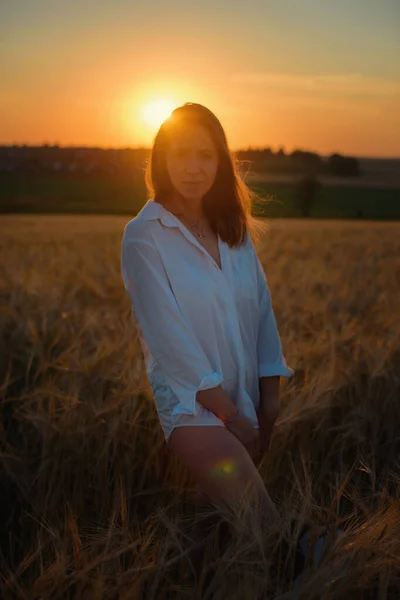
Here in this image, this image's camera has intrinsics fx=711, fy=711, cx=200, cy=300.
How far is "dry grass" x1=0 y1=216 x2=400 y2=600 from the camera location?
1239 mm

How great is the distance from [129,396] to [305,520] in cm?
127

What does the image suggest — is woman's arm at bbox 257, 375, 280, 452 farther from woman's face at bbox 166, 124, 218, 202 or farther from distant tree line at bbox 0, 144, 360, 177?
distant tree line at bbox 0, 144, 360, 177

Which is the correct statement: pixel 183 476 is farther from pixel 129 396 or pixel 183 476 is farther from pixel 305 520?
pixel 305 520

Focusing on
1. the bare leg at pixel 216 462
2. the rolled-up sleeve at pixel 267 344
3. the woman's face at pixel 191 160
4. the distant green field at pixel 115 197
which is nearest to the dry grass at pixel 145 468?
the bare leg at pixel 216 462

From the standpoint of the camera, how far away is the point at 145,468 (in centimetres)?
233

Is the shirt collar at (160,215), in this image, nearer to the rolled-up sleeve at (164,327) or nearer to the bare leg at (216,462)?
the rolled-up sleeve at (164,327)

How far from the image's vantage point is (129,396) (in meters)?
2.49

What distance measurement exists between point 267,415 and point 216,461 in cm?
39

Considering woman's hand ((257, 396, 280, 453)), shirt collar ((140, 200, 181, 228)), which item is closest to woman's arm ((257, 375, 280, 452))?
woman's hand ((257, 396, 280, 453))

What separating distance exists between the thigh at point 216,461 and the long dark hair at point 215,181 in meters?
0.61

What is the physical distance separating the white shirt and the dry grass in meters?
0.29

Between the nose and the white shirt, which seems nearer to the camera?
the white shirt

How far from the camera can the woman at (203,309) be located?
1.82 m

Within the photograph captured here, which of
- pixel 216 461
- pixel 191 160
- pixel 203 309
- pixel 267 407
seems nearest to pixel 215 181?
pixel 191 160
